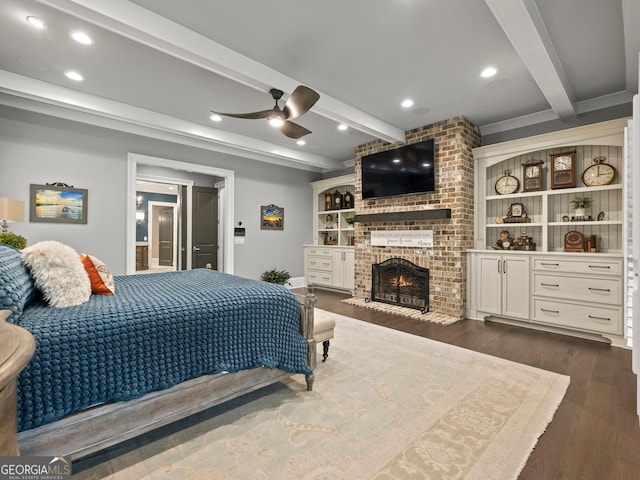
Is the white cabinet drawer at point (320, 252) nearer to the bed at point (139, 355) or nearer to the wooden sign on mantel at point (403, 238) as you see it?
the wooden sign on mantel at point (403, 238)

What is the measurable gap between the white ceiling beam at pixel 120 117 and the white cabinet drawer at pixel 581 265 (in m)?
4.18

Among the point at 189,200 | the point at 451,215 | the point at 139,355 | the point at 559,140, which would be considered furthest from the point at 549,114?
the point at 189,200

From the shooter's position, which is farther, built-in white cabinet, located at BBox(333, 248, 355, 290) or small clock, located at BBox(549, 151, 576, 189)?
built-in white cabinet, located at BBox(333, 248, 355, 290)

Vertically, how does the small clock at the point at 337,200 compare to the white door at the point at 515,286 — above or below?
above

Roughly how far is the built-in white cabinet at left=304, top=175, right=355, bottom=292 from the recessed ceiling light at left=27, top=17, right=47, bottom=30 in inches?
181

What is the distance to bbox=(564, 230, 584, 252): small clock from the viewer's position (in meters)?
3.70

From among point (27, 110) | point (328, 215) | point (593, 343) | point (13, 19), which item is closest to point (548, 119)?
point (593, 343)

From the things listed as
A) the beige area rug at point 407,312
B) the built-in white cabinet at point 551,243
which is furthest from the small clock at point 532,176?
the beige area rug at point 407,312

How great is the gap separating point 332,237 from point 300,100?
4.34 meters

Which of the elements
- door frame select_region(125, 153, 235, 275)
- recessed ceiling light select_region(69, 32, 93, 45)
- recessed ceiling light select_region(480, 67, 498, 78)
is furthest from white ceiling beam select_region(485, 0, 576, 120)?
door frame select_region(125, 153, 235, 275)

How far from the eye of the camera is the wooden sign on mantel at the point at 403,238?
461cm

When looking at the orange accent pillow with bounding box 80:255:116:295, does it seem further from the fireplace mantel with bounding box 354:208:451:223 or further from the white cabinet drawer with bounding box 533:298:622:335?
the white cabinet drawer with bounding box 533:298:622:335

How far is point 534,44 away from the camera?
2.39 m

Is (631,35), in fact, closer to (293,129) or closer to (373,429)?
(293,129)
